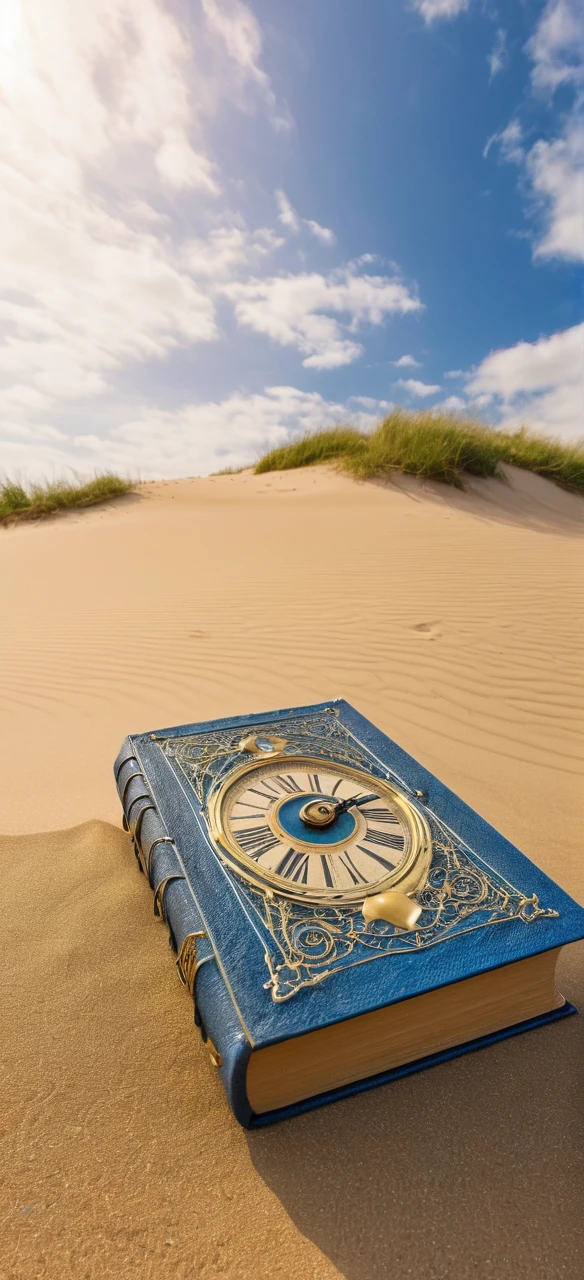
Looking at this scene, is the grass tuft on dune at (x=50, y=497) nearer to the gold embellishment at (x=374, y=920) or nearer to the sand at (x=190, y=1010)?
the sand at (x=190, y=1010)

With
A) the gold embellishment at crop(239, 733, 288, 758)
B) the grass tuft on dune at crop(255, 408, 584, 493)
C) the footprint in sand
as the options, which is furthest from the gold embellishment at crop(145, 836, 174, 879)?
the grass tuft on dune at crop(255, 408, 584, 493)

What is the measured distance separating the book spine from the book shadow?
0.43 ft

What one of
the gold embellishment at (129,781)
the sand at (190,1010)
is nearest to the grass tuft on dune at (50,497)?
the sand at (190,1010)

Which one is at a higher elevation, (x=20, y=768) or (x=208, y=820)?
(x=208, y=820)

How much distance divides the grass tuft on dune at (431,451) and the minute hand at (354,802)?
796cm

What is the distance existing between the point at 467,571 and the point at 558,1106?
4.40m

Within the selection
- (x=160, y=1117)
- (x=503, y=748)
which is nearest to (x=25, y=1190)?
(x=160, y=1117)

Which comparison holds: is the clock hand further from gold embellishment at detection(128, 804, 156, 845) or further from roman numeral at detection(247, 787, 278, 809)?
gold embellishment at detection(128, 804, 156, 845)

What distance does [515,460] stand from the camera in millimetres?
10758

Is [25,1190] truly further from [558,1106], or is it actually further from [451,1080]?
[558,1106]

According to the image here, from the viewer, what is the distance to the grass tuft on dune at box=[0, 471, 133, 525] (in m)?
9.67

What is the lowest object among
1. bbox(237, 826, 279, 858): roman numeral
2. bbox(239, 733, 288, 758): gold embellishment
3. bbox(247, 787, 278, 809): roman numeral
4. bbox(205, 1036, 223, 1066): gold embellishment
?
bbox(205, 1036, 223, 1066): gold embellishment

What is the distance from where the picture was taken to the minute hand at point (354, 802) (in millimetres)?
1256

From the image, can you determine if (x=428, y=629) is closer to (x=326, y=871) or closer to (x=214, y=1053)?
(x=326, y=871)
